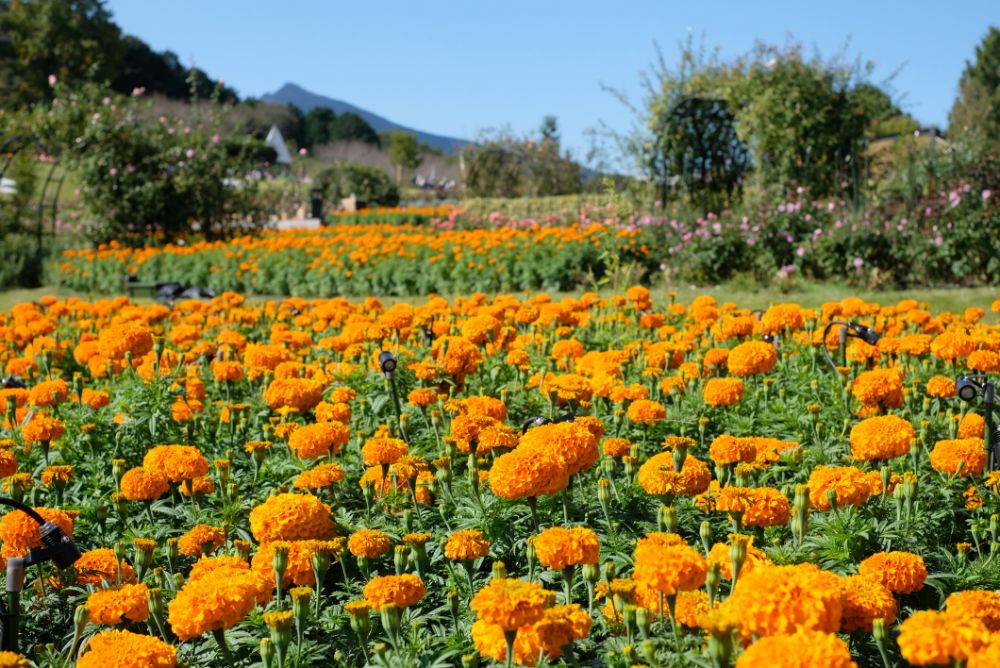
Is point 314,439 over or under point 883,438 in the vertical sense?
under

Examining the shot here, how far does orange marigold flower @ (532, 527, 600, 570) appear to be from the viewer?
6.15 feet

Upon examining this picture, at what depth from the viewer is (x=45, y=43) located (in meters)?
46.0

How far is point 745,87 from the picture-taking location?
13.5 m

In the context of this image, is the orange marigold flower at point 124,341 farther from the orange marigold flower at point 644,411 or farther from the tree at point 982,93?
the tree at point 982,93

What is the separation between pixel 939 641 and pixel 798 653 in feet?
0.75

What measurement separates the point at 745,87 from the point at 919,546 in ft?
39.4

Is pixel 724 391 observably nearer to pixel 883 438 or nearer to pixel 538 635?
pixel 883 438

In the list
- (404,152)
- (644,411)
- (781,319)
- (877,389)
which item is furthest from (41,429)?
(404,152)

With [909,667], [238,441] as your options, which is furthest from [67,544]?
[909,667]

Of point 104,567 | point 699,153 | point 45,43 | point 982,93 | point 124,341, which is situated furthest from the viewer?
point 45,43

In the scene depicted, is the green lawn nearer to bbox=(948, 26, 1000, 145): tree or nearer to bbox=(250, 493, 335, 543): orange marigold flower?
bbox=(250, 493, 335, 543): orange marigold flower

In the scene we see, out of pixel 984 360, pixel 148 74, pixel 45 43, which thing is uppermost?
pixel 148 74

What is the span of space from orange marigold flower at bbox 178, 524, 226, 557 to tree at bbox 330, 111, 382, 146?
221 ft

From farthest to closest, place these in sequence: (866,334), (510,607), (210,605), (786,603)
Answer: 1. (866,334)
2. (210,605)
3. (510,607)
4. (786,603)
